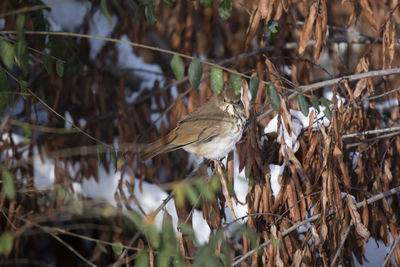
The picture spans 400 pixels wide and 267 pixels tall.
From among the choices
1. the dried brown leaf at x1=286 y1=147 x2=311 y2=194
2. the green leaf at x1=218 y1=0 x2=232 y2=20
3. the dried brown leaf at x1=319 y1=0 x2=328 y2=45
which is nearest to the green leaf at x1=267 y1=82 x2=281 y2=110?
the dried brown leaf at x1=286 y1=147 x2=311 y2=194

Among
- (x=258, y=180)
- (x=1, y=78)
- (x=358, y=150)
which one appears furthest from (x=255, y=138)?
(x=1, y=78)

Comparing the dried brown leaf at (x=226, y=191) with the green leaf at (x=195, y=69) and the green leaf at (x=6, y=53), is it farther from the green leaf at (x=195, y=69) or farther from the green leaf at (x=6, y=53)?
the green leaf at (x=6, y=53)

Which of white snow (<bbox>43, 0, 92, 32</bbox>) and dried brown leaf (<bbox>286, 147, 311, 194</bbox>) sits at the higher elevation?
white snow (<bbox>43, 0, 92, 32</bbox>)

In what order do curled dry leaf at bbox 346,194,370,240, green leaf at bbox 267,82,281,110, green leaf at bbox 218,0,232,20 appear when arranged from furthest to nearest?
green leaf at bbox 218,0,232,20, curled dry leaf at bbox 346,194,370,240, green leaf at bbox 267,82,281,110

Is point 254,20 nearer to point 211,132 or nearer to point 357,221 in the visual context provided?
point 211,132

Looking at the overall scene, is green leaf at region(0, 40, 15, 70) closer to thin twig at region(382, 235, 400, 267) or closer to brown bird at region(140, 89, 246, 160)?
brown bird at region(140, 89, 246, 160)

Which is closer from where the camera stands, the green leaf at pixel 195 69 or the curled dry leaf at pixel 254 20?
the green leaf at pixel 195 69

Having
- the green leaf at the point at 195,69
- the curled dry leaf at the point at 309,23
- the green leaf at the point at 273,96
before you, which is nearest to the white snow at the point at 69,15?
the curled dry leaf at the point at 309,23

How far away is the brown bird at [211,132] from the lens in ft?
9.31

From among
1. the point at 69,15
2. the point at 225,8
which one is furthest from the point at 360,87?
the point at 69,15

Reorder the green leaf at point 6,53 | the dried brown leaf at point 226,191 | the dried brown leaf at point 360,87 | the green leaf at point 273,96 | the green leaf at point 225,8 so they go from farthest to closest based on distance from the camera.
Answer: the green leaf at point 225,8 < the dried brown leaf at point 360,87 < the dried brown leaf at point 226,191 < the green leaf at point 273,96 < the green leaf at point 6,53

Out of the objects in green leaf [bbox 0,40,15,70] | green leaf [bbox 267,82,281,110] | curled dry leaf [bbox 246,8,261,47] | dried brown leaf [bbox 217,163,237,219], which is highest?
curled dry leaf [bbox 246,8,261,47]

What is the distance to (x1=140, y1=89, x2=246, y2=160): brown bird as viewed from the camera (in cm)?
284

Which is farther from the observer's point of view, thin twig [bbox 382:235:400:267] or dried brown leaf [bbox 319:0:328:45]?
dried brown leaf [bbox 319:0:328:45]
